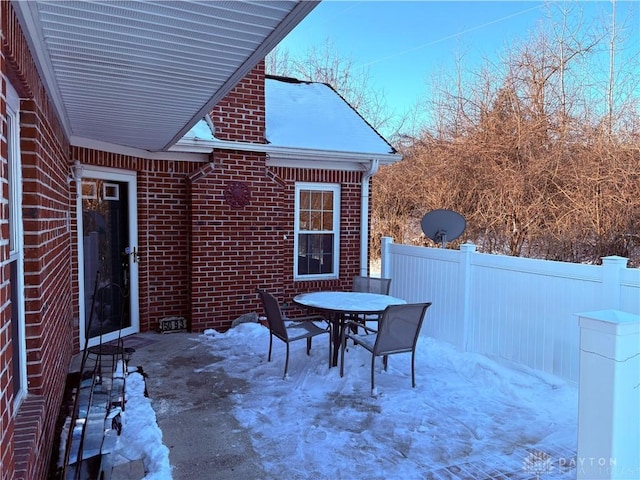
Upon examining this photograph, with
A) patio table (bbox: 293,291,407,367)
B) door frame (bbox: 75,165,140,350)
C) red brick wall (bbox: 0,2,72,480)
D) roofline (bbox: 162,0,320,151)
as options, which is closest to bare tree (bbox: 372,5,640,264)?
patio table (bbox: 293,291,407,367)

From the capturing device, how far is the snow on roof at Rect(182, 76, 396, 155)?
711 cm

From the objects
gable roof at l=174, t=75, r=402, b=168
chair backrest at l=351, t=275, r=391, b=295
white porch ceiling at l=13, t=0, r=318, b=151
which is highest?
gable roof at l=174, t=75, r=402, b=168

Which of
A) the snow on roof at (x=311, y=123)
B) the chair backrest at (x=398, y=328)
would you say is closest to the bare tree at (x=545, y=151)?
the snow on roof at (x=311, y=123)

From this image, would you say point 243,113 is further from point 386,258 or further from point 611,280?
point 611,280

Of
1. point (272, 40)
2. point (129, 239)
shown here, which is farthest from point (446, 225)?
point (272, 40)

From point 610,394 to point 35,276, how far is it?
2.98 m

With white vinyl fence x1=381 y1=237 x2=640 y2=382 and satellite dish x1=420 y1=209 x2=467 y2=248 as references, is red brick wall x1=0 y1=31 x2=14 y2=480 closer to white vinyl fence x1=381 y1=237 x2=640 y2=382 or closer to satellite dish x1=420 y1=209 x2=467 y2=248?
white vinyl fence x1=381 y1=237 x2=640 y2=382

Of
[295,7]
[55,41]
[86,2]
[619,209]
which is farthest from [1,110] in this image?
[619,209]

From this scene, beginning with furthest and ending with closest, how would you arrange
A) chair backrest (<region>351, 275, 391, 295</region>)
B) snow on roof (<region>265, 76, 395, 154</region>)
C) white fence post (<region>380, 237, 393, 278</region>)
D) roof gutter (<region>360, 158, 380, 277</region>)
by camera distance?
roof gutter (<region>360, 158, 380, 277</region>) → snow on roof (<region>265, 76, 395, 154</region>) → white fence post (<region>380, 237, 393, 278</region>) → chair backrest (<region>351, 275, 391, 295</region>)

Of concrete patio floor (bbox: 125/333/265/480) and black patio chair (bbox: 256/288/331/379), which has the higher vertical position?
black patio chair (bbox: 256/288/331/379)

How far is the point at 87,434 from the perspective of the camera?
3422mm

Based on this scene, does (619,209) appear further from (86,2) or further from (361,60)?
(361,60)

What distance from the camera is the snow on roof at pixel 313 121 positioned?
724 centimetres

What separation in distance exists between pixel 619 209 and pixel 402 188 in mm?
5223
